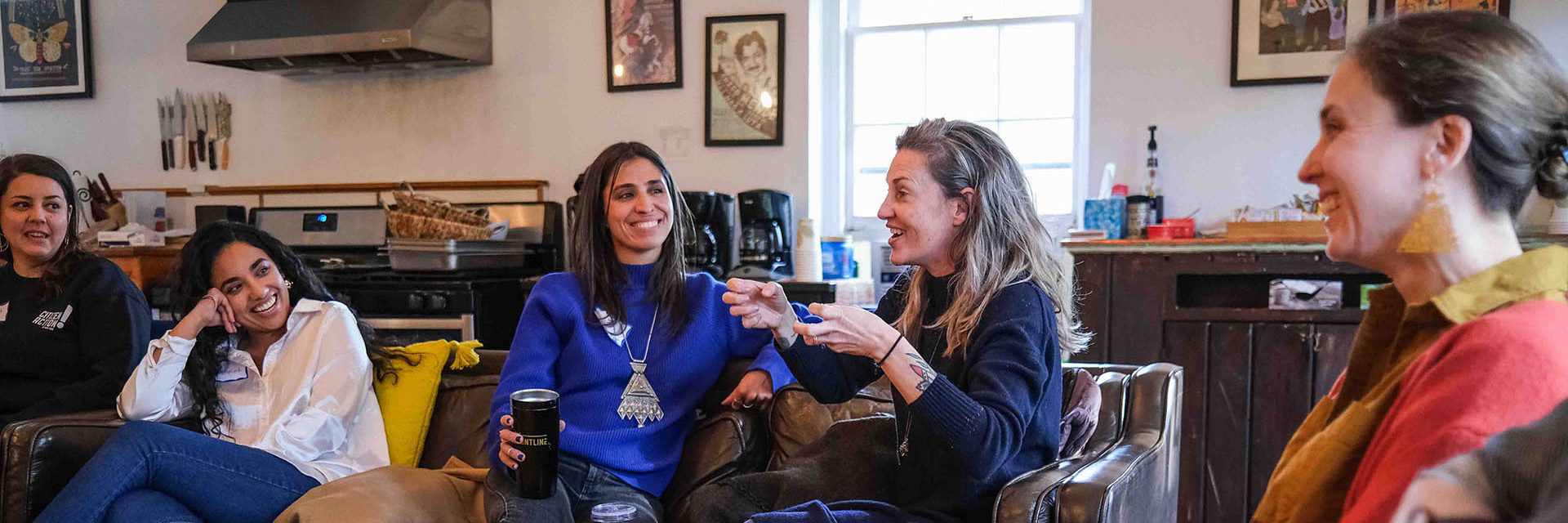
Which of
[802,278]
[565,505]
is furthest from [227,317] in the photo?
[802,278]

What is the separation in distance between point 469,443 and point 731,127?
2332 mm

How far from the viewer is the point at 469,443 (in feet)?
8.19

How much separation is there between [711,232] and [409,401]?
1.84 m

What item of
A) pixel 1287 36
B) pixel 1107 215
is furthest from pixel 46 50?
pixel 1287 36

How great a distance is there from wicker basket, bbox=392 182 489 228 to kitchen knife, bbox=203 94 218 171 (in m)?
1.71

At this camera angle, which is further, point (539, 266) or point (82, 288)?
point (539, 266)

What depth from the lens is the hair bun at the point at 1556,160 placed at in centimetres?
91

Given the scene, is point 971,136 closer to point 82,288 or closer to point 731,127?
point 82,288

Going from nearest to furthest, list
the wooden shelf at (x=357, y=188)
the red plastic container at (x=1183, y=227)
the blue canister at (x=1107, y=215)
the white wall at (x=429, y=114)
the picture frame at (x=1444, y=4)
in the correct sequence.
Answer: the picture frame at (x=1444, y=4), the red plastic container at (x=1183, y=227), the blue canister at (x=1107, y=215), the white wall at (x=429, y=114), the wooden shelf at (x=357, y=188)

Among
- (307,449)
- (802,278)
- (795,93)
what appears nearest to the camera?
(307,449)

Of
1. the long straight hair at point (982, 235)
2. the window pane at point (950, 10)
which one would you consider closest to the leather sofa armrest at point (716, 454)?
the long straight hair at point (982, 235)

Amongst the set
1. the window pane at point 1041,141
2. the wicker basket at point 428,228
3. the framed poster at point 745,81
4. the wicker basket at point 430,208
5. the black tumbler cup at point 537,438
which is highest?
the framed poster at point 745,81

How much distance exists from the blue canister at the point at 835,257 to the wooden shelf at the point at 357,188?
1.38m

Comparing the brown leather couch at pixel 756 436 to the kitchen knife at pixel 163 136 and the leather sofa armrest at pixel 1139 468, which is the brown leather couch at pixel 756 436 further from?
the kitchen knife at pixel 163 136
